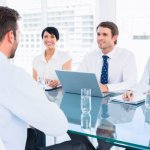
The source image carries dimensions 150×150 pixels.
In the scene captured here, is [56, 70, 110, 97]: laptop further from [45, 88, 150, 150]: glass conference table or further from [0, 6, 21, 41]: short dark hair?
[0, 6, 21, 41]: short dark hair

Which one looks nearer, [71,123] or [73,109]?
[71,123]

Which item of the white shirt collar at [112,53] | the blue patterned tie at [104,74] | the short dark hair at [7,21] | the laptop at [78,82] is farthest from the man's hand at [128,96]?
the short dark hair at [7,21]

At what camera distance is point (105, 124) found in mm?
1600

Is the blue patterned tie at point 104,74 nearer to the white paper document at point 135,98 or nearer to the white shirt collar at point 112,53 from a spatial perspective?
the white shirt collar at point 112,53

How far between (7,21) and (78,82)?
2.98ft

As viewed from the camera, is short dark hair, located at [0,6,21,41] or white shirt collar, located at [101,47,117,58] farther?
white shirt collar, located at [101,47,117,58]

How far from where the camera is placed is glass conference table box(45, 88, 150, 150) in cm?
140

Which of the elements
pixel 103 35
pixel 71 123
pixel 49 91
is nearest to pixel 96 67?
pixel 103 35

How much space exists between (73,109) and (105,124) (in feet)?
1.26

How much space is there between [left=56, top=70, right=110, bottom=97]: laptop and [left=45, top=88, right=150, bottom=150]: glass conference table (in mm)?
80

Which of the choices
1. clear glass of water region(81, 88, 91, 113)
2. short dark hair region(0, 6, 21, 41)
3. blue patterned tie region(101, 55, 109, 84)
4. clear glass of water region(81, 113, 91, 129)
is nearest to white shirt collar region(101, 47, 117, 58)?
blue patterned tie region(101, 55, 109, 84)

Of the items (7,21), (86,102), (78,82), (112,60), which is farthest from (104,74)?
(7,21)

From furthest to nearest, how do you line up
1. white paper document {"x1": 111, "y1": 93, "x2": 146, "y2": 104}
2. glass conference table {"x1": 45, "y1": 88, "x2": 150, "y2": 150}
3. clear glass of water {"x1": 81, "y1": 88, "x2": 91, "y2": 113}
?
white paper document {"x1": 111, "y1": 93, "x2": 146, "y2": 104} → clear glass of water {"x1": 81, "y1": 88, "x2": 91, "y2": 113} → glass conference table {"x1": 45, "y1": 88, "x2": 150, "y2": 150}

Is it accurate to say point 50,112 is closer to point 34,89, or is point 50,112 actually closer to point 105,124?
point 34,89
